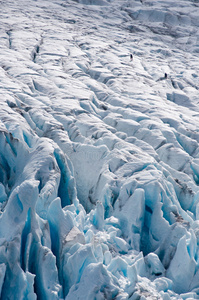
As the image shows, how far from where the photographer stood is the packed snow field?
4.84m

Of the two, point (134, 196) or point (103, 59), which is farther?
point (103, 59)

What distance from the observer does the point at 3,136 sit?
267 inches

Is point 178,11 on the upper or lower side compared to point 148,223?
upper

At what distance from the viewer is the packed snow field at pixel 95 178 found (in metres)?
4.84

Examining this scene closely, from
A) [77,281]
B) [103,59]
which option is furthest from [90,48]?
[77,281]

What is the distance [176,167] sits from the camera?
8234 millimetres

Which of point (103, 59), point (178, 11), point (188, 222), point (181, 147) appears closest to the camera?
point (188, 222)

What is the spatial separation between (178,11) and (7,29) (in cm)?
1408

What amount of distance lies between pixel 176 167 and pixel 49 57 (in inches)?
352

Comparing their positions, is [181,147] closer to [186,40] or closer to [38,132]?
[38,132]

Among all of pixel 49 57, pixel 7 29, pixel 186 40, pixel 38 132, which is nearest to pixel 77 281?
pixel 38 132

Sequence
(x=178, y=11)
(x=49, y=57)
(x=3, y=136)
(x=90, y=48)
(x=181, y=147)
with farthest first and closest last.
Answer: (x=178, y=11) → (x=90, y=48) → (x=49, y=57) → (x=181, y=147) → (x=3, y=136)

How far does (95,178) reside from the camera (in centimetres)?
730

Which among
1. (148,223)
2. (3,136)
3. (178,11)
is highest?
(178,11)
